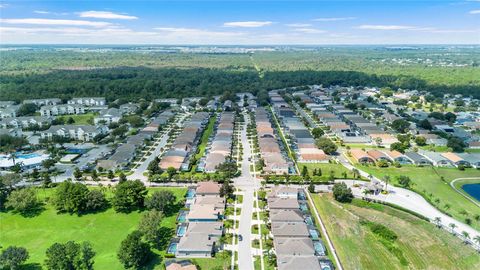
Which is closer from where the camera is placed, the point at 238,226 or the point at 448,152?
the point at 238,226

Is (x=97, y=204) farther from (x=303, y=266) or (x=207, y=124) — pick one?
(x=207, y=124)

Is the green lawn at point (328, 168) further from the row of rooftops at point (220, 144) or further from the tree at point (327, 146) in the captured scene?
the row of rooftops at point (220, 144)

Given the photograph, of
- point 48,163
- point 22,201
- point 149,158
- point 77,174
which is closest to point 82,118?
point 48,163

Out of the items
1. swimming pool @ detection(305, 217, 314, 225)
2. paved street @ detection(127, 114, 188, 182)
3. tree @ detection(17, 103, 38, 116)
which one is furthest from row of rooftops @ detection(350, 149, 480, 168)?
tree @ detection(17, 103, 38, 116)

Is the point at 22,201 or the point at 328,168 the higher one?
the point at 22,201

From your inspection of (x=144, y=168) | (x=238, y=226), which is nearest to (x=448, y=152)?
(x=238, y=226)

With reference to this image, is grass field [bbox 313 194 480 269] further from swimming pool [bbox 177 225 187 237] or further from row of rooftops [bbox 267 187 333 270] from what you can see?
swimming pool [bbox 177 225 187 237]

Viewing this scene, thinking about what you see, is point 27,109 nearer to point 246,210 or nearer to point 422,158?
point 246,210
